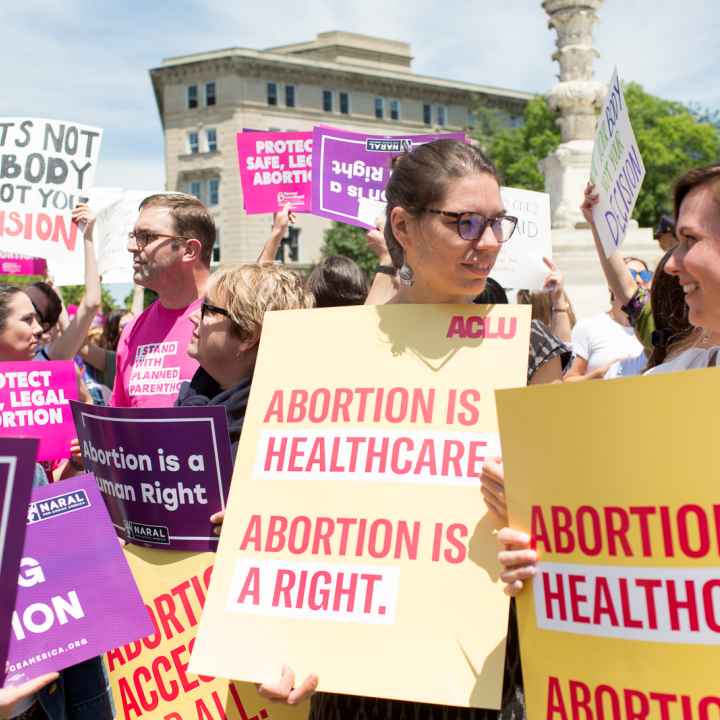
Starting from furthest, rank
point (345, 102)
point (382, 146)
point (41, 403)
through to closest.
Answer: point (345, 102) → point (382, 146) → point (41, 403)

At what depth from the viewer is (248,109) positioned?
60.2m

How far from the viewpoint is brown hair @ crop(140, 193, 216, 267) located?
4102mm

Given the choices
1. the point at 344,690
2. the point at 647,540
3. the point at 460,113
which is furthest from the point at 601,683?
the point at 460,113

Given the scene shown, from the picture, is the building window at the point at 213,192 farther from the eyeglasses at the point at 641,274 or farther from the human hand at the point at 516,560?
the human hand at the point at 516,560

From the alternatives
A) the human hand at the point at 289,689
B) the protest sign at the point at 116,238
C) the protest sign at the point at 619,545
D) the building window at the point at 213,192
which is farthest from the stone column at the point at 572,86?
the building window at the point at 213,192

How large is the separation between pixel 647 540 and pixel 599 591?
0.44ft

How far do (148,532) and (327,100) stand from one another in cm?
6359

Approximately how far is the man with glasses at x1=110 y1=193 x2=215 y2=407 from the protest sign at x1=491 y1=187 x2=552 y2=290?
2.48m

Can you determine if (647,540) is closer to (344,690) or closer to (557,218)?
(344,690)

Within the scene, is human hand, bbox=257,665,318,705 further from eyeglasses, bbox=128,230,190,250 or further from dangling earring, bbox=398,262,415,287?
eyeglasses, bbox=128,230,190,250

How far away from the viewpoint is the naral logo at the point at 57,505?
2.52m

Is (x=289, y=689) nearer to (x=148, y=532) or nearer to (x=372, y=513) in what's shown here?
(x=372, y=513)

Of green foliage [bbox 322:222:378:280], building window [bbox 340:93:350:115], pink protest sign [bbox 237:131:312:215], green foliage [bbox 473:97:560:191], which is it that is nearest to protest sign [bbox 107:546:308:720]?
pink protest sign [bbox 237:131:312:215]

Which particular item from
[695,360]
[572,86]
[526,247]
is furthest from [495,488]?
[572,86]
